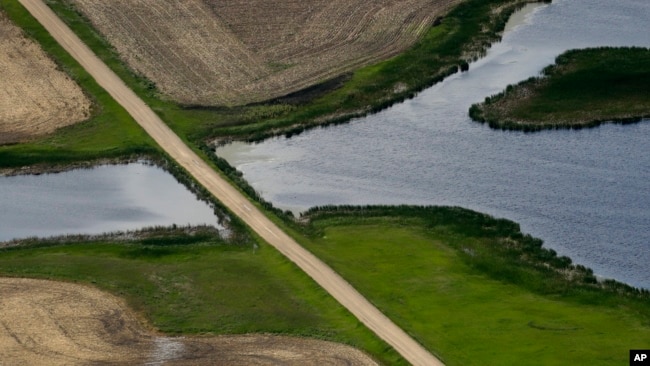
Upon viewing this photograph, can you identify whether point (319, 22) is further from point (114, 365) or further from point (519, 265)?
point (114, 365)

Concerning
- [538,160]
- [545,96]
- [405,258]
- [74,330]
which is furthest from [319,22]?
[74,330]

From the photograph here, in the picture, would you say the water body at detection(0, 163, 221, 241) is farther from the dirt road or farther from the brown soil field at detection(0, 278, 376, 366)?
the brown soil field at detection(0, 278, 376, 366)

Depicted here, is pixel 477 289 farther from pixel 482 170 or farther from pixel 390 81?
pixel 390 81

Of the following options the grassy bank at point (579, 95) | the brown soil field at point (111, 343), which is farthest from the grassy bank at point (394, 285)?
the grassy bank at point (579, 95)

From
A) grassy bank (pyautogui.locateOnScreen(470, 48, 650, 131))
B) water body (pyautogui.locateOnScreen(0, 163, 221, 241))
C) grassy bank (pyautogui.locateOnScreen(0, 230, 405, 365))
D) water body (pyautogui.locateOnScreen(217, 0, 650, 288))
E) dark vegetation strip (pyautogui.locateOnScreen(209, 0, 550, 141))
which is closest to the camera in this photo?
grassy bank (pyautogui.locateOnScreen(0, 230, 405, 365))

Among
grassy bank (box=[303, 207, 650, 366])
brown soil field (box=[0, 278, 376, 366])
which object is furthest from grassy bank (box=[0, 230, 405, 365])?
grassy bank (box=[303, 207, 650, 366])

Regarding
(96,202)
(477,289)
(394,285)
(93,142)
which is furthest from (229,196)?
(477,289)
